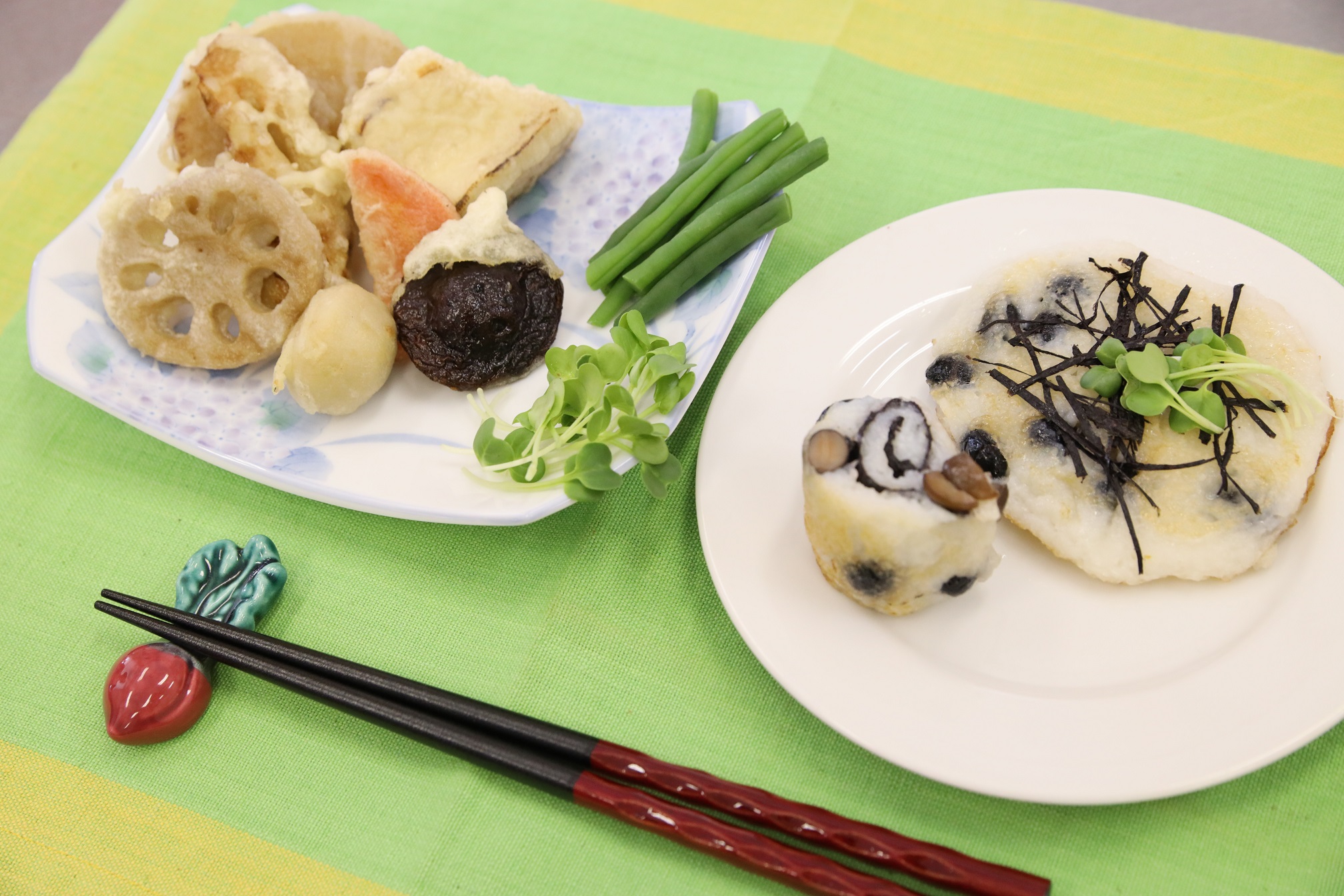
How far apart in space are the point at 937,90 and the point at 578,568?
2143 mm

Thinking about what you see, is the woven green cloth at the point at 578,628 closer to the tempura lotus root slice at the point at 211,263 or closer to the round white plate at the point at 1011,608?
the round white plate at the point at 1011,608

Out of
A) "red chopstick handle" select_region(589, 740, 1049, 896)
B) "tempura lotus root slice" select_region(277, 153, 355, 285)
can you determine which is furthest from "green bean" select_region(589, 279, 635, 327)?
"red chopstick handle" select_region(589, 740, 1049, 896)

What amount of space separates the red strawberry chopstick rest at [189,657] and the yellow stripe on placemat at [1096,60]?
259 centimetres

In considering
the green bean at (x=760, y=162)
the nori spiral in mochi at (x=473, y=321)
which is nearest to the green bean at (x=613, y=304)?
the nori spiral in mochi at (x=473, y=321)

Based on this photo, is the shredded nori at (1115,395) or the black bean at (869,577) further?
the shredded nori at (1115,395)

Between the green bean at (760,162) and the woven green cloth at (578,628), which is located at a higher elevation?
the green bean at (760,162)

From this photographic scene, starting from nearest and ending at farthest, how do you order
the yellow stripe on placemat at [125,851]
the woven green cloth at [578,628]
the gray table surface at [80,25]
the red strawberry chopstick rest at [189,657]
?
the woven green cloth at [578,628] → the yellow stripe on placemat at [125,851] → the red strawberry chopstick rest at [189,657] → the gray table surface at [80,25]

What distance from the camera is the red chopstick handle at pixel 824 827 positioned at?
74.1 inches

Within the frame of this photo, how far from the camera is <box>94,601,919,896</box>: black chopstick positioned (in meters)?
1.92

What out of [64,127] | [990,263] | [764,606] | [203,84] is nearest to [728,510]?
[764,606]

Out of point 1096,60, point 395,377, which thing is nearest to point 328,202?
point 395,377

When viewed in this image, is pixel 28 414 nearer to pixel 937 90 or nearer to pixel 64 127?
pixel 64 127

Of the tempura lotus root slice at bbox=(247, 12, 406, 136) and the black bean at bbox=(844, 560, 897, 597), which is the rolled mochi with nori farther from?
the tempura lotus root slice at bbox=(247, 12, 406, 136)

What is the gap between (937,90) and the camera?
3.30 metres
